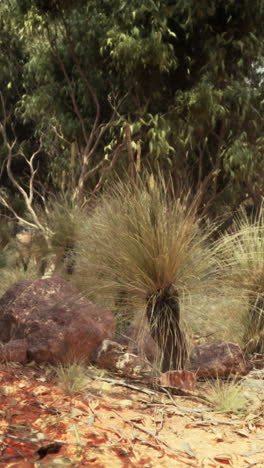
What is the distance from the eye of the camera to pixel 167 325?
12.5 ft

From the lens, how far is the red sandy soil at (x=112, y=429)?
8.11ft

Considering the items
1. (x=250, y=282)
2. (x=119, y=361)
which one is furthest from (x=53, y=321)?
(x=250, y=282)

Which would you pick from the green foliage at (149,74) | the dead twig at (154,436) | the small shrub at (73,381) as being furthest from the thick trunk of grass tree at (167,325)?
the green foliage at (149,74)

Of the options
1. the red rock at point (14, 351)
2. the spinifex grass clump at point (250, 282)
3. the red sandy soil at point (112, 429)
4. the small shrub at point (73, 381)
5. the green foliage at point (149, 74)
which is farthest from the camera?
the green foliage at point (149, 74)

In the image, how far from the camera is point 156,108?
8.55 metres

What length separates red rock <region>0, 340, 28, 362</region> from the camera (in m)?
3.86

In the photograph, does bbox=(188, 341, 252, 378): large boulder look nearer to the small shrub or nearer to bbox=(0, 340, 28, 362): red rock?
the small shrub

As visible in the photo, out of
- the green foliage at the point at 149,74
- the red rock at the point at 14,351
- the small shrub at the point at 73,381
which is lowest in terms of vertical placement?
the small shrub at the point at 73,381

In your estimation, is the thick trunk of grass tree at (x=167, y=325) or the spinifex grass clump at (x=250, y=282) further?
the spinifex grass clump at (x=250, y=282)

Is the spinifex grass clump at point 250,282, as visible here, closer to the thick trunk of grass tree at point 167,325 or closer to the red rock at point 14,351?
the thick trunk of grass tree at point 167,325

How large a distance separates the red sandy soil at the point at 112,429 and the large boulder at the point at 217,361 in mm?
607

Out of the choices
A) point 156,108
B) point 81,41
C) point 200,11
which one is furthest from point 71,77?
point 200,11

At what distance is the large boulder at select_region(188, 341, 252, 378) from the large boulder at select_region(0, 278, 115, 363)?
2.37ft

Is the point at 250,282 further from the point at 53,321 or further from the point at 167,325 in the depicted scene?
the point at 53,321
